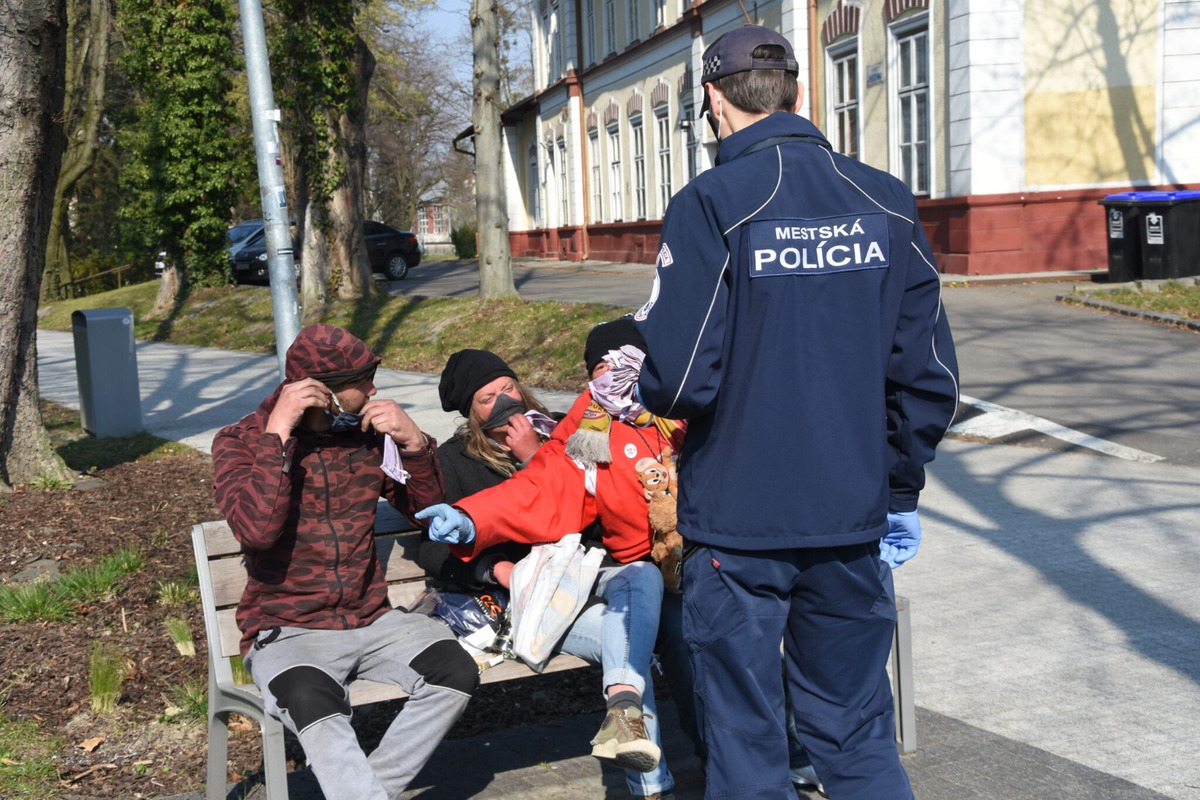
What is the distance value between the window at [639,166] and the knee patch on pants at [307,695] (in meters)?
26.3

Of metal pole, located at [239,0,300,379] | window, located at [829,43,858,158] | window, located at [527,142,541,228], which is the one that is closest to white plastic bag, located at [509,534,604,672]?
metal pole, located at [239,0,300,379]

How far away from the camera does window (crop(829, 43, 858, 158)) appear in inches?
762

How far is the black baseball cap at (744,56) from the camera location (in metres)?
2.58

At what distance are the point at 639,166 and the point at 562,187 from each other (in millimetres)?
6500

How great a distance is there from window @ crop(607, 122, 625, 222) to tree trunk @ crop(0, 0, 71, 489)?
24.1 meters

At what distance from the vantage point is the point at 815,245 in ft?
8.04

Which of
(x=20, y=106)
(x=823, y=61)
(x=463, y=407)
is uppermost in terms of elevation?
(x=823, y=61)

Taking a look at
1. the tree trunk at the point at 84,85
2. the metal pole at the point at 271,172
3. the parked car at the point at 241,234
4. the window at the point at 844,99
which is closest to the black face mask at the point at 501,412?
the metal pole at the point at 271,172

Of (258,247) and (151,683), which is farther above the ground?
(258,247)

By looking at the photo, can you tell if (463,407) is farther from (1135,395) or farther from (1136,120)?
(1136,120)

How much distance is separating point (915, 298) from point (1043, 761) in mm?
1843

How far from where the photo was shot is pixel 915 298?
8.61 ft

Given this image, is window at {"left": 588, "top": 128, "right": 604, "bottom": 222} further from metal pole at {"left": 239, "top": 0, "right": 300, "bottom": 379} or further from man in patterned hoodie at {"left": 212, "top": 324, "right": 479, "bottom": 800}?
man in patterned hoodie at {"left": 212, "top": 324, "right": 479, "bottom": 800}

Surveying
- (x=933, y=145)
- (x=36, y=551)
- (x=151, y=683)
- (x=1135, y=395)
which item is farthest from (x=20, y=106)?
(x=933, y=145)
